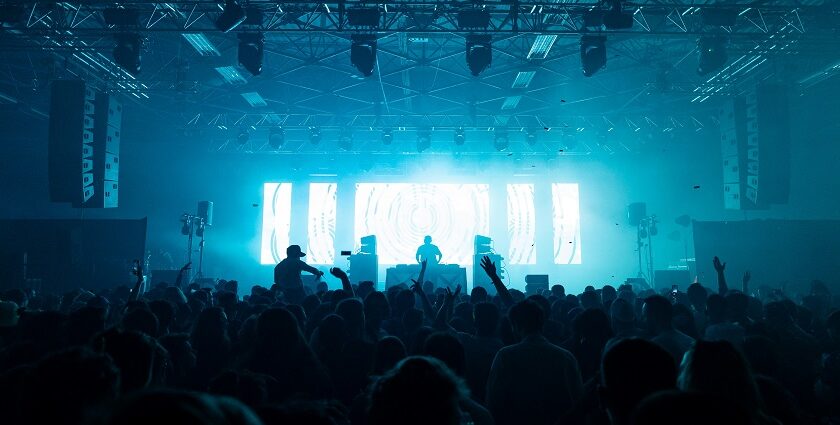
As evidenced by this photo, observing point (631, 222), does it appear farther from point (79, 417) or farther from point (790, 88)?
point (79, 417)

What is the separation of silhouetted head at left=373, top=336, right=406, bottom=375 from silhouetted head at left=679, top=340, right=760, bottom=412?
1.86 meters

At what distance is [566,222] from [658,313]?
19.1 m

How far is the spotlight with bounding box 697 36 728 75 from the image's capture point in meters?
12.2

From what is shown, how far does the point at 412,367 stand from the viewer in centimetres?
156

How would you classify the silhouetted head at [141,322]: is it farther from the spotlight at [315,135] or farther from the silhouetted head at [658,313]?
the spotlight at [315,135]

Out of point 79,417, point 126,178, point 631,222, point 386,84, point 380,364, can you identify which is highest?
point 386,84

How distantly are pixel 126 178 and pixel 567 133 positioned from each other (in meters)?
19.1

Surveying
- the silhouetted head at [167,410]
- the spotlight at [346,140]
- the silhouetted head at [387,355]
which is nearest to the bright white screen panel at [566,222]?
the spotlight at [346,140]

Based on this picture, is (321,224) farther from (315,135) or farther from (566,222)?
(566,222)

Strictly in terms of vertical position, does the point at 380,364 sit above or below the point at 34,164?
below

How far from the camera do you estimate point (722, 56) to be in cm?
1216

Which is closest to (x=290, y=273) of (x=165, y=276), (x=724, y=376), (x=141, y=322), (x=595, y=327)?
(x=141, y=322)

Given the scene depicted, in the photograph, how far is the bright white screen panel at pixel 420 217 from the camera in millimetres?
21500

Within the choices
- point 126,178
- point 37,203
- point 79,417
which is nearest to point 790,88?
point 79,417
